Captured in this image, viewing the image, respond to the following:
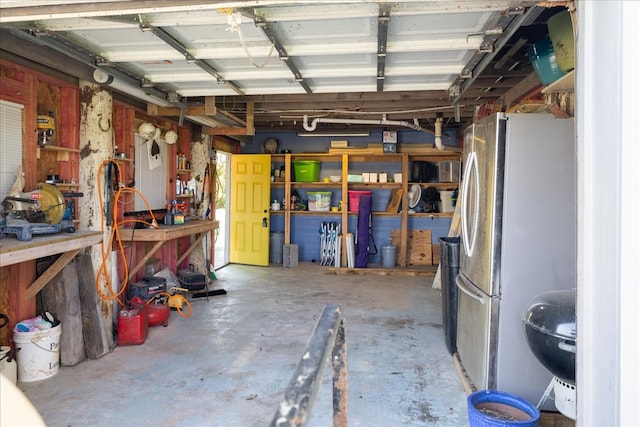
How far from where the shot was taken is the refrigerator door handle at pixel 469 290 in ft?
8.90

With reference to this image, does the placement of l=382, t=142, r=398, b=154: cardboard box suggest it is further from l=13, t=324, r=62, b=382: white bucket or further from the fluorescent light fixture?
l=13, t=324, r=62, b=382: white bucket

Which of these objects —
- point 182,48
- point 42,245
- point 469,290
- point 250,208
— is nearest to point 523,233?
point 469,290

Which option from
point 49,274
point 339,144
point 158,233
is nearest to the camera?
point 49,274

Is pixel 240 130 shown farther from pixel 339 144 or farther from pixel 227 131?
pixel 339 144

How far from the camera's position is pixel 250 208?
7797 mm

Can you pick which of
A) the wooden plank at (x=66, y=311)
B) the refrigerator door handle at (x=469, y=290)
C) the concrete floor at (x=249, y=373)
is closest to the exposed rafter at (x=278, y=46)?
the refrigerator door handle at (x=469, y=290)

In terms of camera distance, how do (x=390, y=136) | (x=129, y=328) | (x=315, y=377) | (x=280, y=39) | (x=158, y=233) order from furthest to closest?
1. (x=390, y=136)
2. (x=158, y=233)
3. (x=129, y=328)
4. (x=280, y=39)
5. (x=315, y=377)

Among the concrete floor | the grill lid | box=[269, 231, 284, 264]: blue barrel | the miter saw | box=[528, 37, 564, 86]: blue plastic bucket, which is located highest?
box=[528, 37, 564, 86]: blue plastic bucket

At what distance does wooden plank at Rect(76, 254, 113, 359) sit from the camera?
3504 millimetres

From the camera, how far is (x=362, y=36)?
2.64 metres

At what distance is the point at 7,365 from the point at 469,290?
3219 millimetres

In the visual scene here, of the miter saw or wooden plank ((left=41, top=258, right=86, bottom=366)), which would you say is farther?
wooden plank ((left=41, top=258, right=86, bottom=366))

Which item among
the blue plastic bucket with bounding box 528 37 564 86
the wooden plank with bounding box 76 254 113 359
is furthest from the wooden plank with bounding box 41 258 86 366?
the blue plastic bucket with bounding box 528 37 564 86

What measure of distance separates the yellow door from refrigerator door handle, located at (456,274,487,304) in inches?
191
